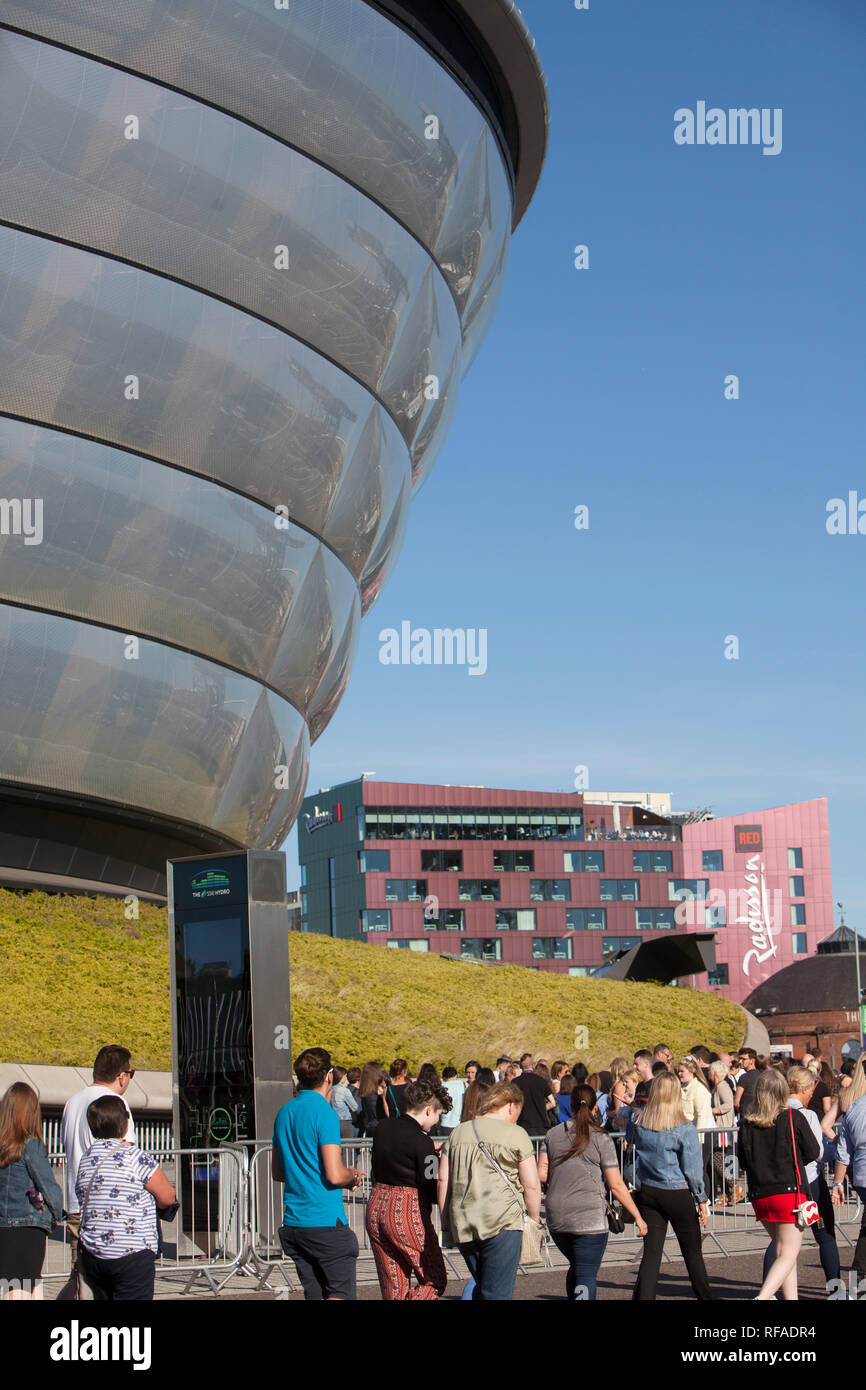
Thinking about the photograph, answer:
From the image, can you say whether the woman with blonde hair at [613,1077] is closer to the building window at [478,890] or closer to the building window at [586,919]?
the building window at [478,890]

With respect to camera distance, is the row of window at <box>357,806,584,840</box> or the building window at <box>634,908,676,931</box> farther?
the building window at <box>634,908,676,931</box>

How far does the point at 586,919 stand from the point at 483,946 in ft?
29.2

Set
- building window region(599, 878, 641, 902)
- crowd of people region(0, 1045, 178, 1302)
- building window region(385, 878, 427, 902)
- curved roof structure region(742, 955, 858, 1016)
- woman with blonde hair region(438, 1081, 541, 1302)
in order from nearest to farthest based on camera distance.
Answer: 1. crowd of people region(0, 1045, 178, 1302)
2. woman with blonde hair region(438, 1081, 541, 1302)
3. curved roof structure region(742, 955, 858, 1016)
4. building window region(385, 878, 427, 902)
5. building window region(599, 878, 641, 902)

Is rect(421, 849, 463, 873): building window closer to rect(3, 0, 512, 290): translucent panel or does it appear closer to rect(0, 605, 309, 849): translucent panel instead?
rect(0, 605, 309, 849): translucent panel

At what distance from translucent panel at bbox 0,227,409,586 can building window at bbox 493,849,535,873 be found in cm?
9477

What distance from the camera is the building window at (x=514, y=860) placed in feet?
400

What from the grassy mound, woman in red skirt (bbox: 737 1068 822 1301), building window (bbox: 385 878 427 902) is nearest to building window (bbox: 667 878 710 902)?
building window (bbox: 385 878 427 902)

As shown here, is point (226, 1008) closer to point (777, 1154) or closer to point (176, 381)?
point (777, 1154)

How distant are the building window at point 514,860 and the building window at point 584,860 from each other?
292 centimetres

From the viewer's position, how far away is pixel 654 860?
124 meters

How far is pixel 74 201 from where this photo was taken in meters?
24.1

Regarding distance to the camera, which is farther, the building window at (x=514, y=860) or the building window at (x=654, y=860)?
the building window at (x=654, y=860)

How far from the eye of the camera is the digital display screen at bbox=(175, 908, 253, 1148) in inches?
540

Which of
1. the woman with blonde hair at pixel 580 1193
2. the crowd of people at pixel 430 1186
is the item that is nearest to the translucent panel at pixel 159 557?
the crowd of people at pixel 430 1186
